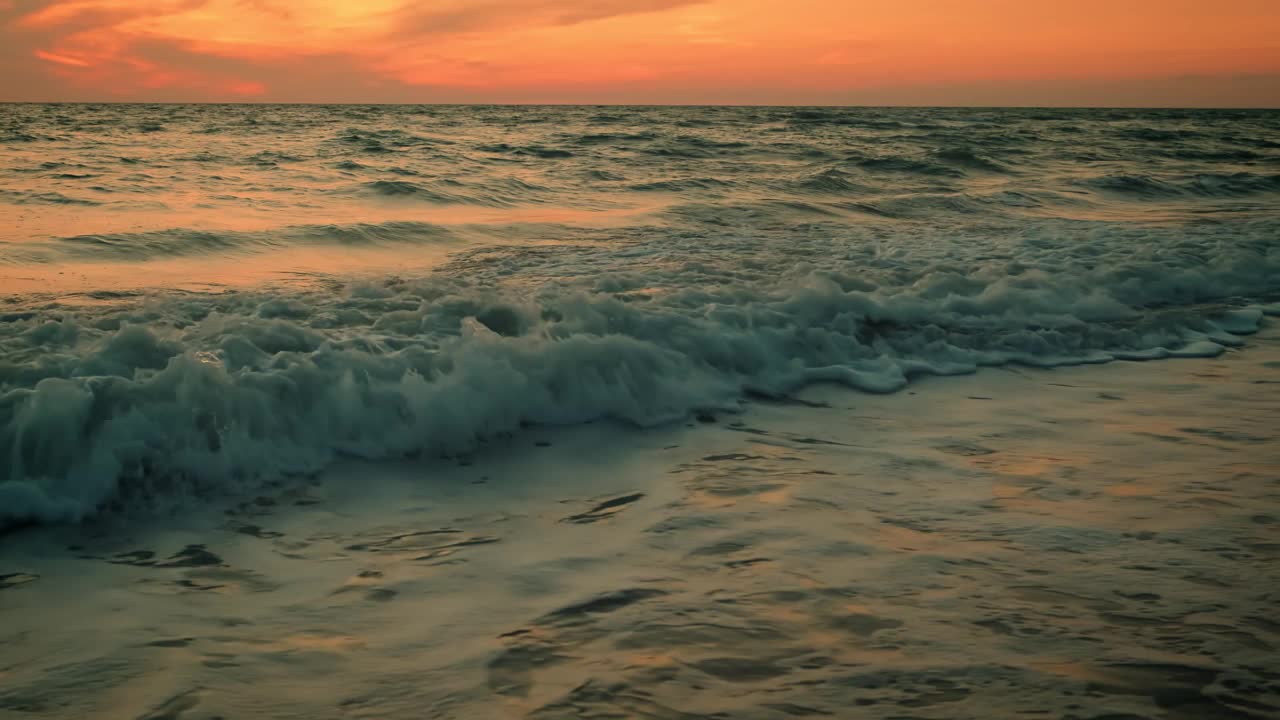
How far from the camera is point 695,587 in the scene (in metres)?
2.64

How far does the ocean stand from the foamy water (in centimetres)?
3

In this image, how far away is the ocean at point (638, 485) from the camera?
87.1 inches

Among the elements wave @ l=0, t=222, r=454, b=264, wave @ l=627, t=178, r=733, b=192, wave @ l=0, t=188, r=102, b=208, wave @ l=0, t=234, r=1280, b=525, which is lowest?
wave @ l=0, t=234, r=1280, b=525

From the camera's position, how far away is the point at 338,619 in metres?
2.48

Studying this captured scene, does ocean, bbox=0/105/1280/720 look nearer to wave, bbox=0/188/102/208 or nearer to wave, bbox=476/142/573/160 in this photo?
wave, bbox=0/188/102/208

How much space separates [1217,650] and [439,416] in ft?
9.39

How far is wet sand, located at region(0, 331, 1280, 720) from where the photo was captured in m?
2.12

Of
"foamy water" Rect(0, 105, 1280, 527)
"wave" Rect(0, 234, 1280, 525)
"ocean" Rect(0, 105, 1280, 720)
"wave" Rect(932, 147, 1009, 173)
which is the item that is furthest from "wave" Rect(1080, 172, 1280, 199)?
"wave" Rect(0, 234, 1280, 525)

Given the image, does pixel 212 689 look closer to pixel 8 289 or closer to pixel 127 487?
pixel 127 487

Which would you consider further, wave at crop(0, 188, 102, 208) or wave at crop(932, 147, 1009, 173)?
wave at crop(932, 147, 1009, 173)

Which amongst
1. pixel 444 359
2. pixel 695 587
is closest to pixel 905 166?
pixel 444 359

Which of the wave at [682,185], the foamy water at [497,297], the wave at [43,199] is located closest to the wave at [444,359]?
the foamy water at [497,297]

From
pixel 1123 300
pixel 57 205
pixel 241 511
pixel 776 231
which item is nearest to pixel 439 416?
pixel 241 511

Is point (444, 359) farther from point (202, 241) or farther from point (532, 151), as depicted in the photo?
point (532, 151)
